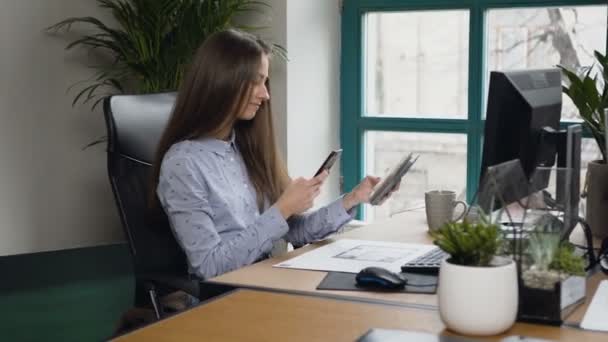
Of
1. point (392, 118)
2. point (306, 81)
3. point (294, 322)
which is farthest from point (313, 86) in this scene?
point (294, 322)

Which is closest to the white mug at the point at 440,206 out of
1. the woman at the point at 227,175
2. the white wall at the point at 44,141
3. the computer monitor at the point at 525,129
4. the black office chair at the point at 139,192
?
the woman at the point at 227,175

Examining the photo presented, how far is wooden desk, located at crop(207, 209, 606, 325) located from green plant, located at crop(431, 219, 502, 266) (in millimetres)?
212

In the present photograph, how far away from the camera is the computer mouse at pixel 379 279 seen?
1.65 meters

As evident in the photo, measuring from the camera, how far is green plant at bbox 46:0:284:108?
317 cm

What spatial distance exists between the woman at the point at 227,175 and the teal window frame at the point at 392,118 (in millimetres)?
1096

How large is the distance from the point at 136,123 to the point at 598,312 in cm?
125

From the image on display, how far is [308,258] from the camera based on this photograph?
196 cm

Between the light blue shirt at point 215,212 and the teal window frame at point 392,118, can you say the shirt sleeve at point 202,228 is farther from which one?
the teal window frame at point 392,118

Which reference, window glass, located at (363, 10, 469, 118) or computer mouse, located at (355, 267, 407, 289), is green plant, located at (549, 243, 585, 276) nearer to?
computer mouse, located at (355, 267, 407, 289)

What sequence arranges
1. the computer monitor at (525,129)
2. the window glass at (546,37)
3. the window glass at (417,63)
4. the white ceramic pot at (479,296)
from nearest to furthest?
the white ceramic pot at (479,296) < the computer monitor at (525,129) < the window glass at (546,37) < the window glass at (417,63)

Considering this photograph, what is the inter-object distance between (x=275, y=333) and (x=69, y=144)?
235 centimetres

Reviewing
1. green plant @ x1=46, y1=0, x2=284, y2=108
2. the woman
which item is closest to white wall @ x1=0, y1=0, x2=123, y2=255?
green plant @ x1=46, y1=0, x2=284, y2=108

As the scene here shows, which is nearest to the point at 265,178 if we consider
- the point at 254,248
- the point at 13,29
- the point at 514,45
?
the point at 254,248

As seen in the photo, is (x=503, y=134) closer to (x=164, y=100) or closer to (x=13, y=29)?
(x=164, y=100)
